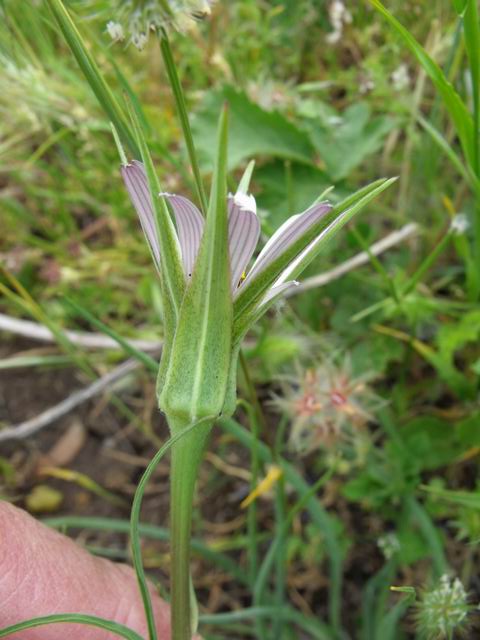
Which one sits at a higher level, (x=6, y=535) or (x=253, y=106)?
(x=253, y=106)

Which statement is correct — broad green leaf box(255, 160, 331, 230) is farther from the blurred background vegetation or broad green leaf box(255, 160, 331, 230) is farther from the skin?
the skin

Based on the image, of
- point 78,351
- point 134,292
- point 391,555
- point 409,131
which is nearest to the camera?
point 391,555

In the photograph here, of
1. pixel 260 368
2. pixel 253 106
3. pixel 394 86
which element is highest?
pixel 253 106

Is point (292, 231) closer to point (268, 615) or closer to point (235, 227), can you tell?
point (235, 227)

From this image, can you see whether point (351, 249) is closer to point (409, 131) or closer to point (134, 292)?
point (409, 131)

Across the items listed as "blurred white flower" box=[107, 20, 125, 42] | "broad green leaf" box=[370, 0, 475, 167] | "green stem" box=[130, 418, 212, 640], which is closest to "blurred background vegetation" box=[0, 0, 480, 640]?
"broad green leaf" box=[370, 0, 475, 167]

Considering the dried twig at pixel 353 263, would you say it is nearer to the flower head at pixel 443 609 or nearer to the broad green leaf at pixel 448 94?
the broad green leaf at pixel 448 94

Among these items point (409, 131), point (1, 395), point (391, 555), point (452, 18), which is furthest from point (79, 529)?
point (452, 18)

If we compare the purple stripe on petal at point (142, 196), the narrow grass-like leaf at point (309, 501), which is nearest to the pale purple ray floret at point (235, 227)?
the purple stripe on petal at point (142, 196)

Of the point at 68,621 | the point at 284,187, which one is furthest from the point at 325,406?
the point at 68,621
